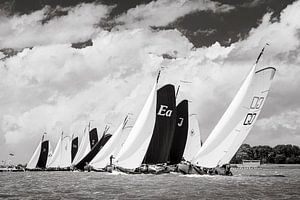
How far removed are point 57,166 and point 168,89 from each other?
79.4 metres

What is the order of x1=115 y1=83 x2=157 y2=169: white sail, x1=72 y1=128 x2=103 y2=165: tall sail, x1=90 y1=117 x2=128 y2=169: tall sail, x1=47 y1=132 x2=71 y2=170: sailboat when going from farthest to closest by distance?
Answer: x1=47 y1=132 x2=71 y2=170: sailboat → x1=72 y1=128 x2=103 y2=165: tall sail → x1=90 y1=117 x2=128 y2=169: tall sail → x1=115 y1=83 x2=157 y2=169: white sail

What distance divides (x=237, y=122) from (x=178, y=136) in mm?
23870

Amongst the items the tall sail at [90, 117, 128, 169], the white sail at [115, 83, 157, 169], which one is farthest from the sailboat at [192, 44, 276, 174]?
the tall sail at [90, 117, 128, 169]

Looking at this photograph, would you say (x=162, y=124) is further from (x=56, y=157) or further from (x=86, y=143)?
(x=56, y=157)

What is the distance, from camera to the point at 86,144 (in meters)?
130

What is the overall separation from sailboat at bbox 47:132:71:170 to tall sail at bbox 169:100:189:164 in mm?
65290

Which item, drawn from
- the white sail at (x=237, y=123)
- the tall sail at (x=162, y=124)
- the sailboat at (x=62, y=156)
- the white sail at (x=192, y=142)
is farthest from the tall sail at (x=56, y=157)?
the white sail at (x=237, y=123)

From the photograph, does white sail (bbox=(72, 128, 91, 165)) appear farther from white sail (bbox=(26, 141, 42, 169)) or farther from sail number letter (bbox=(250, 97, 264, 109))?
sail number letter (bbox=(250, 97, 264, 109))

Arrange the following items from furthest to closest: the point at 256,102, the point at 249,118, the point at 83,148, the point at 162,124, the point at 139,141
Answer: the point at 83,148 < the point at 162,124 < the point at 139,141 < the point at 249,118 < the point at 256,102

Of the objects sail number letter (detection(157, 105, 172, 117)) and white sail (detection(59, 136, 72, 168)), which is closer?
sail number letter (detection(157, 105, 172, 117))

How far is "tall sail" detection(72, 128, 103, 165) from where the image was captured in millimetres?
127312

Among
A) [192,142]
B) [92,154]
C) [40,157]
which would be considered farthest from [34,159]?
[192,142]

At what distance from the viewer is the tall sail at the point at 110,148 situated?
101 m

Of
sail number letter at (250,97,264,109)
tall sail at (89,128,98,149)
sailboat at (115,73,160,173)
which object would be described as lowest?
sailboat at (115,73,160,173)
